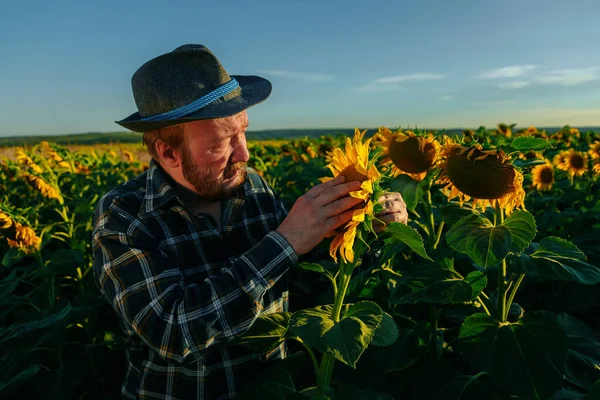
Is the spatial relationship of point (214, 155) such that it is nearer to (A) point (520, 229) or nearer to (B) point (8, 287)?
(A) point (520, 229)

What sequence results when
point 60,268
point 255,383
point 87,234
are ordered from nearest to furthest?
point 255,383
point 60,268
point 87,234

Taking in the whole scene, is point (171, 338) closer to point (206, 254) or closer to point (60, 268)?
point (206, 254)

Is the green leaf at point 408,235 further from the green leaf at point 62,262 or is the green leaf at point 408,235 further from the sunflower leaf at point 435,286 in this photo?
the green leaf at point 62,262

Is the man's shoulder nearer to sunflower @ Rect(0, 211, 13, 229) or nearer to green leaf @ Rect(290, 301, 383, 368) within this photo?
green leaf @ Rect(290, 301, 383, 368)

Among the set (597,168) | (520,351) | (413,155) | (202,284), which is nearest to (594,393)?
(520,351)

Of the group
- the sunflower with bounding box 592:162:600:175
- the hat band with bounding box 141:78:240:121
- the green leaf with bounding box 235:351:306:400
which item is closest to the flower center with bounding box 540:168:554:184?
the sunflower with bounding box 592:162:600:175

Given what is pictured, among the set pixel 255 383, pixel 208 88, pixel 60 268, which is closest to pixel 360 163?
pixel 255 383

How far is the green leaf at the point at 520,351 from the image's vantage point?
5.02ft

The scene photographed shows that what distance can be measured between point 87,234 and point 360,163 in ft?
10.7

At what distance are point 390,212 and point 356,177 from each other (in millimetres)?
311

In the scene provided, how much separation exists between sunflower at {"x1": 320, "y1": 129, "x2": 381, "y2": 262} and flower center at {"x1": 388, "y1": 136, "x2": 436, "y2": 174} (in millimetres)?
699

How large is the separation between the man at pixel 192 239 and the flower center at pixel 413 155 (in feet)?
1.35

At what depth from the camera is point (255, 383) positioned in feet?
5.48

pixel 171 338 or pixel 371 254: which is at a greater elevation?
pixel 371 254
